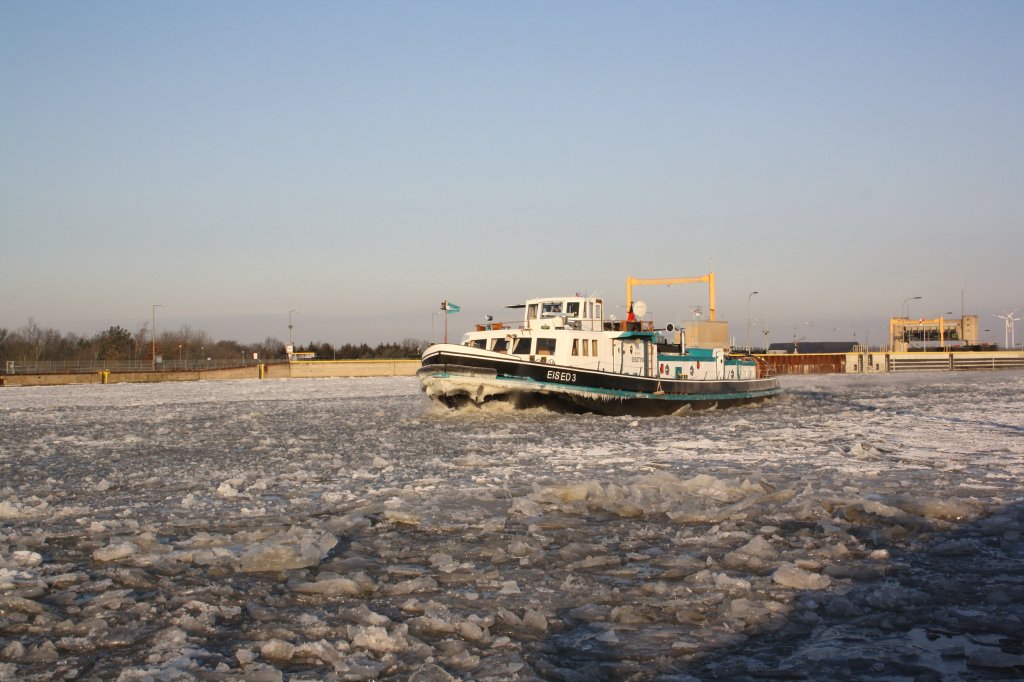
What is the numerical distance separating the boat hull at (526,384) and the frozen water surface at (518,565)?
935 centimetres

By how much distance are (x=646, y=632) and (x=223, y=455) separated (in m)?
13.6

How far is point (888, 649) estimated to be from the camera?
559 cm

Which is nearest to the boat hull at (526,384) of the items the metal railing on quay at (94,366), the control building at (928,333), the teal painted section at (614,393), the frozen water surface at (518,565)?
the teal painted section at (614,393)

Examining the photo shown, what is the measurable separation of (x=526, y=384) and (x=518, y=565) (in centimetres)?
1862

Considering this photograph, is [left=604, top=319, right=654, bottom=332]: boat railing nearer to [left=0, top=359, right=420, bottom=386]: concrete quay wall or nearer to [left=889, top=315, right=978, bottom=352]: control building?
[left=0, top=359, right=420, bottom=386]: concrete quay wall

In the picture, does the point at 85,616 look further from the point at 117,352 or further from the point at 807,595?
the point at 117,352

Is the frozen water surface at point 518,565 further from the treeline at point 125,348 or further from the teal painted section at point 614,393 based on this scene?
the treeline at point 125,348

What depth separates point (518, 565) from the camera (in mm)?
7957

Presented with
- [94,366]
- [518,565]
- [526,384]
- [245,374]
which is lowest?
[518,565]

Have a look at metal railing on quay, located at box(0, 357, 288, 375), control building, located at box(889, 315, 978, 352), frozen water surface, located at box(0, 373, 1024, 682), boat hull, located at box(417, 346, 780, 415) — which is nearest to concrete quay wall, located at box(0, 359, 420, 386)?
metal railing on quay, located at box(0, 357, 288, 375)

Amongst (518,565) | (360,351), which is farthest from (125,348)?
(518,565)

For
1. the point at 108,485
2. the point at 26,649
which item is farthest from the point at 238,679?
the point at 108,485

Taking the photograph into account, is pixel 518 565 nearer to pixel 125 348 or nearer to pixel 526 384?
pixel 526 384

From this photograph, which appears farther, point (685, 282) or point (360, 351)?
point (360, 351)
